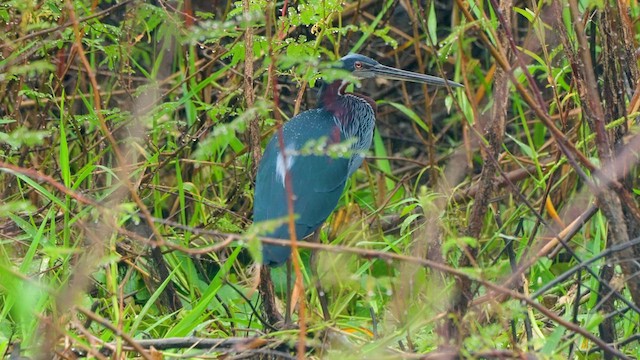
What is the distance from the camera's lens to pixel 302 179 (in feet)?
11.7

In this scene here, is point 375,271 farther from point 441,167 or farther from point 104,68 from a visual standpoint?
point 104,68

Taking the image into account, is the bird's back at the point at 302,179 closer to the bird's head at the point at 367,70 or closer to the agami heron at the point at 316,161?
the agami heron at the point at 316,161

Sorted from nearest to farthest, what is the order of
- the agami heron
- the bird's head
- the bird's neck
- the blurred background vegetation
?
1. the blurred background vegetation
2. the agami heron
3. the bird's head
4. the bird's neck

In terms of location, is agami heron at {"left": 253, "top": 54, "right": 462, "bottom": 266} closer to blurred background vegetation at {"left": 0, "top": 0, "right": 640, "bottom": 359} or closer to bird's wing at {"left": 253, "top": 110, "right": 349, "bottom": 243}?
bird's wing at {"left": 253, "top": 110, "right": 349, "bottom": 243}

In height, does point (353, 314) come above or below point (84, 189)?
below

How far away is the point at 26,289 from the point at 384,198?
2418 millimetres

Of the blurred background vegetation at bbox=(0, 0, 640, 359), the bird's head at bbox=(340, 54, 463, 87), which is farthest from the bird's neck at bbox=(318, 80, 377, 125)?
the blurred background vegetation at bbox=(0, 0, 640, 359)

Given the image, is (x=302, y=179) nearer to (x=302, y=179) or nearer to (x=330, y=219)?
(x=302, y=179)

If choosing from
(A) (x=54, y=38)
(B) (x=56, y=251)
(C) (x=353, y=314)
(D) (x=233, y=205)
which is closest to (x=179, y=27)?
(A) (x=54, y=38)

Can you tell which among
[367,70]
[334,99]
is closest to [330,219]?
[334,99]

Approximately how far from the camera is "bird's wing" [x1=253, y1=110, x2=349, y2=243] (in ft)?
11.0

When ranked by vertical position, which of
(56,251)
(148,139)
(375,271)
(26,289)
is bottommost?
(375,271)

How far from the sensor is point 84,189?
391cm

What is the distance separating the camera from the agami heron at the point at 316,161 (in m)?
3.34
